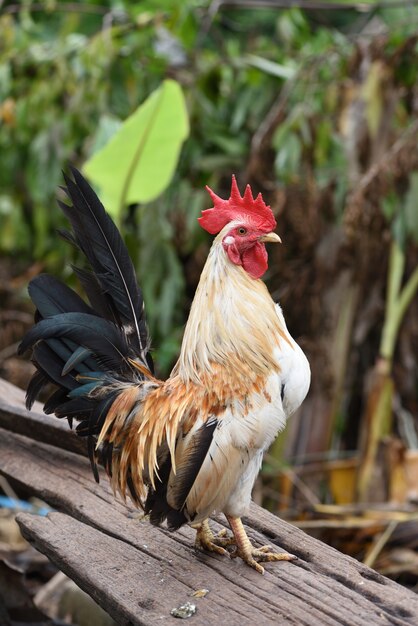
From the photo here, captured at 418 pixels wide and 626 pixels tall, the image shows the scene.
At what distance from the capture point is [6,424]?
8.79 feet

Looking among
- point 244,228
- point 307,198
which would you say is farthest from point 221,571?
point 307,198

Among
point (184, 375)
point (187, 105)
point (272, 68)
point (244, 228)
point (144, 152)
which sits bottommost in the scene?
point (184, 375)

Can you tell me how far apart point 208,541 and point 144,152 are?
242 cm

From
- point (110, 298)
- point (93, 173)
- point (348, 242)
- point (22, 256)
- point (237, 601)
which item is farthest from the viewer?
point (22, 256)

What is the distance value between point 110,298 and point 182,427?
0.41 meters

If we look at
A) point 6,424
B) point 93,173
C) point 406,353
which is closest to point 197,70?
point 93,173

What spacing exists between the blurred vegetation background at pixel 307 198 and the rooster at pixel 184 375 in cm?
207

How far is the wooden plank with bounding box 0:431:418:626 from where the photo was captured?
1.64 meters

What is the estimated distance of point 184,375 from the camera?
2.02 metres

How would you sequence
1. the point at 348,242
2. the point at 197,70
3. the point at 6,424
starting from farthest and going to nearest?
the point at 197,70 < the point at 348,242 < the point at 6,424

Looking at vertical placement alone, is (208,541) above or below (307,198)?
below

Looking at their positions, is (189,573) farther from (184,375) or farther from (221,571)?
(184,375)

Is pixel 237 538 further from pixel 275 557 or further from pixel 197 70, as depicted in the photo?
pixel 197 70

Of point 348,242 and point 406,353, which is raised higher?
point 348,242
